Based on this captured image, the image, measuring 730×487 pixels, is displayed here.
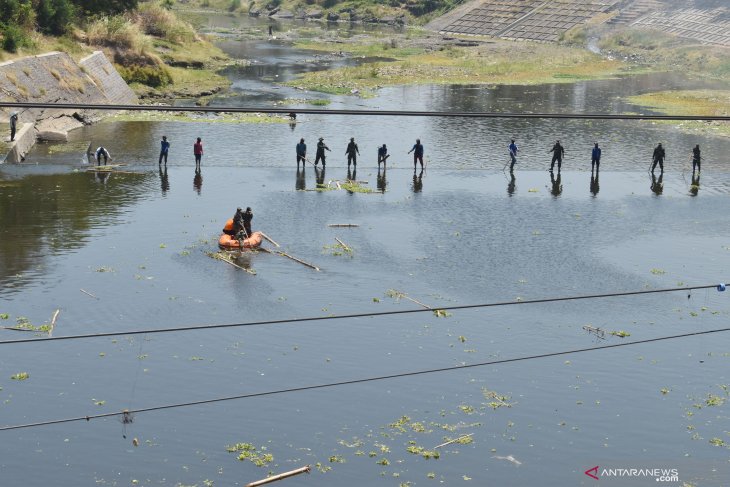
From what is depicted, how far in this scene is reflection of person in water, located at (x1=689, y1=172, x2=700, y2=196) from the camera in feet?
160

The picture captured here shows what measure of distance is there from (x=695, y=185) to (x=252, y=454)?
32.9m

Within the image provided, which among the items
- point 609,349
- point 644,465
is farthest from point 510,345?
point 644,465

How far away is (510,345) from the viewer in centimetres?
2967

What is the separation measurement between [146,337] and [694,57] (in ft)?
274

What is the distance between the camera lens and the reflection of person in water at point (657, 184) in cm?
4866

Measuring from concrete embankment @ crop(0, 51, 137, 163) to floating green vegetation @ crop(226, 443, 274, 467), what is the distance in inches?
1185

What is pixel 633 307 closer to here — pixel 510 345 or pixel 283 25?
pixel 510 345

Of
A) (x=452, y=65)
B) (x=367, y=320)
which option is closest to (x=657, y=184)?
(x=367, y=320)

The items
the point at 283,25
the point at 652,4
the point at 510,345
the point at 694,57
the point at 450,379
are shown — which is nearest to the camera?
the point at 450,379

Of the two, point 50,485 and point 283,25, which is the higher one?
point 283,25

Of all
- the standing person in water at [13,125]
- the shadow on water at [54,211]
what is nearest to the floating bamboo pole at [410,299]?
the shadow on water at [54,211]

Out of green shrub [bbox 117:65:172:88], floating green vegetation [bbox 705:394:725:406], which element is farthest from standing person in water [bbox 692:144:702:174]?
green shrub [bbox 117:65:172:88]

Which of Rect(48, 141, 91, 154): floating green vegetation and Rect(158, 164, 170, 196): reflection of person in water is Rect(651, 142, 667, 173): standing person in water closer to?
Rect(158, 164, 170, 196): reflection of person in water

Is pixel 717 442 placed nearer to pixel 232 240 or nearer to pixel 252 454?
pixel 252 454
